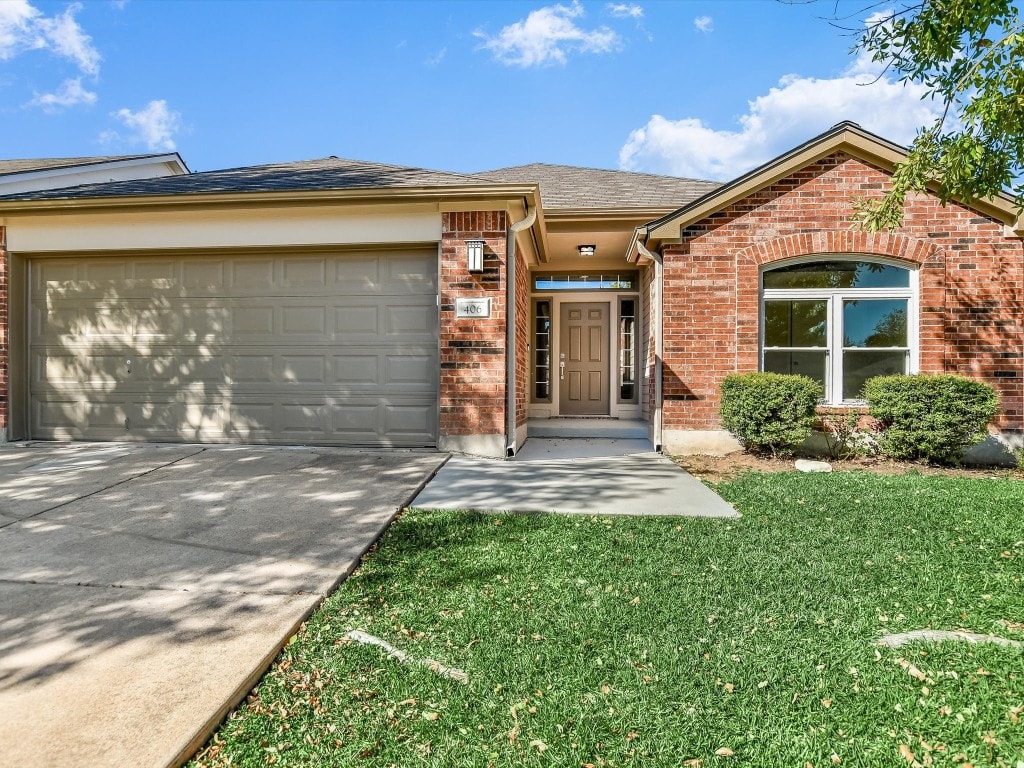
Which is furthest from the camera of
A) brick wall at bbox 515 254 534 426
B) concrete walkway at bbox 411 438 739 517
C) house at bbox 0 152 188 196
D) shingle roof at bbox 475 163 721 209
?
house at bbox 0 152 188 196

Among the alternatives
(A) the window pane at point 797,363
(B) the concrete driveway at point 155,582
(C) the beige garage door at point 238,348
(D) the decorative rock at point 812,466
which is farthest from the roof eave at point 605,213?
(B) the concrete driveway at point 155,582

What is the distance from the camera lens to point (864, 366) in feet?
22.2

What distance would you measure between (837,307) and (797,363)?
86cm

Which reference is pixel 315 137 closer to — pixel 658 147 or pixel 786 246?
pixel 786 246

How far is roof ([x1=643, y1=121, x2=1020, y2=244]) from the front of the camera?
257 inches

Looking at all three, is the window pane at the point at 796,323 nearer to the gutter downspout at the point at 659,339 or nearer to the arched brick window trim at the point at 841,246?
the arched brick window trim at the point at 841,246

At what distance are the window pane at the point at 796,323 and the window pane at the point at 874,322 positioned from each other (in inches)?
11.3

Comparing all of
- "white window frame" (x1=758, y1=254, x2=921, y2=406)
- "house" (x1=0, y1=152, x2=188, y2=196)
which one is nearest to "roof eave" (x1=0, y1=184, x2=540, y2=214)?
"white window frame" (x1=758, y1=254, x2=921, y2=406)

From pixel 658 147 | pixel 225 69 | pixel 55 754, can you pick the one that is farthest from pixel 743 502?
pixel 658 147

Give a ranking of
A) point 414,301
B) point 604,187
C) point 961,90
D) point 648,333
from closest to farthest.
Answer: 1. point 961,90
2. point 414,301
3. point 648,333
4. point 604,187

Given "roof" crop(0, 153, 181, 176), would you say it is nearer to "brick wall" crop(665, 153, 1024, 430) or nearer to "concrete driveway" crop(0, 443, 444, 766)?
"concrete driveway" crop(0, 443, 444, 766)

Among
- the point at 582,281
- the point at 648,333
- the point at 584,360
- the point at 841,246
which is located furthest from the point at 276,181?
the point at 841,246

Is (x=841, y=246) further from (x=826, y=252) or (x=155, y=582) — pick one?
(x=155, y=582)

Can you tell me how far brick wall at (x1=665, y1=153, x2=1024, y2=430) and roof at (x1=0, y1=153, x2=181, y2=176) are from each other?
13.1m
